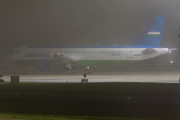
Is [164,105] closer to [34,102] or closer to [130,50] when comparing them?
[34,102]

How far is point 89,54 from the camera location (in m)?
46.2

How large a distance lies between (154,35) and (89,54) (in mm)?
13877

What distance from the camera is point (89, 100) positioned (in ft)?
48.8

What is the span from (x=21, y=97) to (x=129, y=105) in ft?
24.6

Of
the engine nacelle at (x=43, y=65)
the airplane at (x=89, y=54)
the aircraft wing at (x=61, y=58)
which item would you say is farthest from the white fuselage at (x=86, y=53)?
the aircraft wing at (x=61, y=58)

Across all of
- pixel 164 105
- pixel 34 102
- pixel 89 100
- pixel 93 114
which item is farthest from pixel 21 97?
pixel 164 105

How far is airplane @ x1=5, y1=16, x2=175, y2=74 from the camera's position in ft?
149

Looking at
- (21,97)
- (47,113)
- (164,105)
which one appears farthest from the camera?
(21,97)

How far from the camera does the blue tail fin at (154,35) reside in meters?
47.8

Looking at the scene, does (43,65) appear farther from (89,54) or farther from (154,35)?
(154,35)

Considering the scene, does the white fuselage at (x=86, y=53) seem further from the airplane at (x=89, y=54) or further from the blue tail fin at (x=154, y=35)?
the blue tail fin at (x=154, y=35)

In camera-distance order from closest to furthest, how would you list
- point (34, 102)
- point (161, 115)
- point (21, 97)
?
point (161, 115) → point (34, 102) → point (21, 97)

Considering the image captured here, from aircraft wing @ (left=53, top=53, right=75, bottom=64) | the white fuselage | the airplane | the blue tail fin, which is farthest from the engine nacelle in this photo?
the blue tail fin

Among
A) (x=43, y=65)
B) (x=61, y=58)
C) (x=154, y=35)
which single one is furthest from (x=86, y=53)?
(x=154, y=35)
